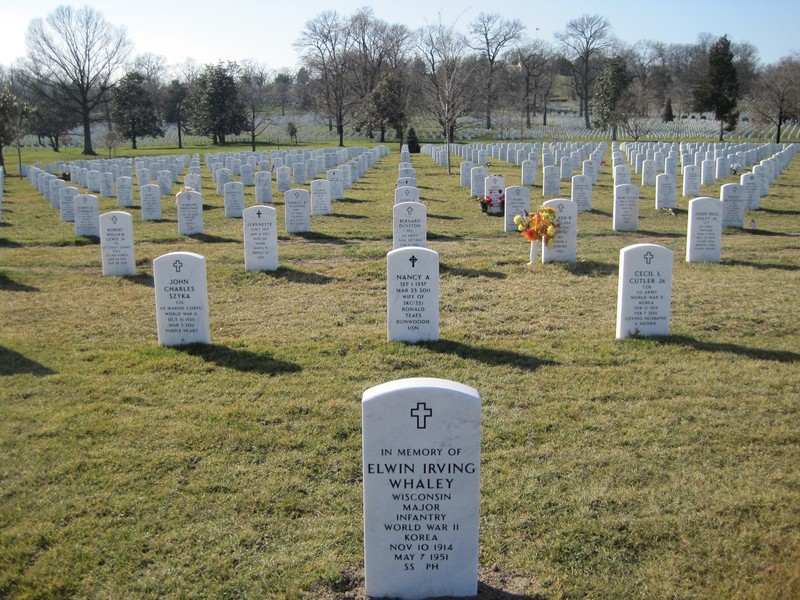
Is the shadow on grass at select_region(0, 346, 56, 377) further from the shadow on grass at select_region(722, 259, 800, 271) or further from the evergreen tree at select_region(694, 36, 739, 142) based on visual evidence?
the evergreen tree at select_region(694, 36, 739, 142)

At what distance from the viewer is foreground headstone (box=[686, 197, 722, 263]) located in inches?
494

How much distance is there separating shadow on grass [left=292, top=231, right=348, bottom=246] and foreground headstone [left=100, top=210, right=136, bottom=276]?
14.9 ft

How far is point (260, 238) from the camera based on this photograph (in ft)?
42.2

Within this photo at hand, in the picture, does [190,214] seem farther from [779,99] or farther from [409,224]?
[779,99]

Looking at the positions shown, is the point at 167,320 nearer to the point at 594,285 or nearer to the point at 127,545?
the point at 127,545

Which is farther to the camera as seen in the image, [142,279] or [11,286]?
[142,279]

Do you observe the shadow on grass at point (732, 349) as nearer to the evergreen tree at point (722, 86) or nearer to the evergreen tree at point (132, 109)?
the evergreen tree at point (722, 86)

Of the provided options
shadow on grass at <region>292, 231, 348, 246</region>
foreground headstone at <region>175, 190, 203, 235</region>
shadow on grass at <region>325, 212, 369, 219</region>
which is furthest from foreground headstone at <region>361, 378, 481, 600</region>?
shadow on grass at <region>325, 212, 369, 219</region>

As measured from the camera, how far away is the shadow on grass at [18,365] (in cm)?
799

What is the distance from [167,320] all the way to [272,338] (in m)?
1.22

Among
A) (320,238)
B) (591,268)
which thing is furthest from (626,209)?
(320,238)

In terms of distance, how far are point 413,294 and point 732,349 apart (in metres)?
3.54

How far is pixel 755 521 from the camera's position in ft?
15.9

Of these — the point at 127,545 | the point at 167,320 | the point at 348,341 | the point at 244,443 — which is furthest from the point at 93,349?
the point at 127,545
